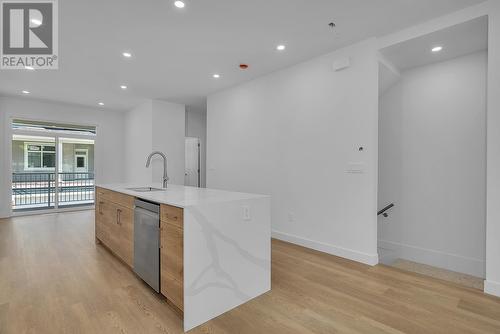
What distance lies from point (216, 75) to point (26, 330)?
3907 millimetres

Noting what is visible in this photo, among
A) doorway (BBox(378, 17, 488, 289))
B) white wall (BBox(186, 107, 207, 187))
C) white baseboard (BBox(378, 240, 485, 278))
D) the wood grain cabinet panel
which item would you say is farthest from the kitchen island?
white wall (BBox(186, 107, 207, 187))

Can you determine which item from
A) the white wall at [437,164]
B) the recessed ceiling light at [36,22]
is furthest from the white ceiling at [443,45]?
the recessed ceiling light at [36,22]

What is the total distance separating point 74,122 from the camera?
256 inches

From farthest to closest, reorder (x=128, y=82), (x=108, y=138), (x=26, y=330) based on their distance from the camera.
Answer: (x=108, y=138) < (x=128, y=82) < (x=26, y=330)

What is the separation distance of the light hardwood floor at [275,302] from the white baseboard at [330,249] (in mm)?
112

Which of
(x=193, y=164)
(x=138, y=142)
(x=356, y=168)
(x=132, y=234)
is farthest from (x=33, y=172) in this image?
(x=356, y=168)

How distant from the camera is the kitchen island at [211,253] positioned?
5.91 feet

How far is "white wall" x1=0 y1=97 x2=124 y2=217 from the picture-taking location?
18.4 feet

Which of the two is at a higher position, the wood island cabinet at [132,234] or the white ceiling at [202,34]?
the white ceiling at [202,34]

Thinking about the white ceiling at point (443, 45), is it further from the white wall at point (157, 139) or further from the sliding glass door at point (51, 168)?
the sliding glass door at point (51, 168)

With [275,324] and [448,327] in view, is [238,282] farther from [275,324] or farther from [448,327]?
[448,327]

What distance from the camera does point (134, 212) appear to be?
2502mm

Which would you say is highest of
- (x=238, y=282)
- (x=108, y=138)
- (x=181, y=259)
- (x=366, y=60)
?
(x=366, y=60)

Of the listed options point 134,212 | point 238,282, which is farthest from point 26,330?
point 238,282
